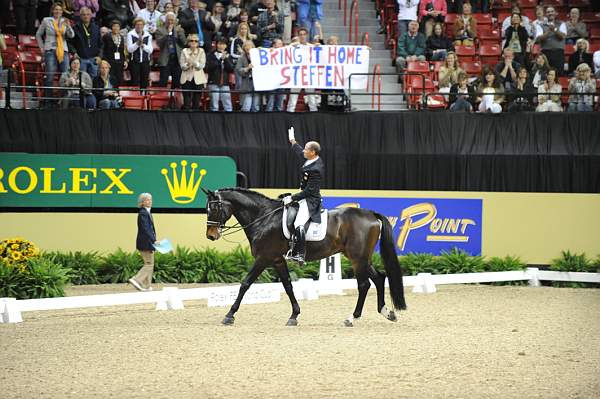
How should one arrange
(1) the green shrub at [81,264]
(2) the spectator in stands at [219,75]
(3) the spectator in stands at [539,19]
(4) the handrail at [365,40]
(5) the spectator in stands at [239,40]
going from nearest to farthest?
(1) the green shrub at [81,264]
(2) the spectator in stands at [219,75]
(5) the spectator in stands at [239,40]
(4) the handrail at [365,40]
(3) the spectator in stands at [539,19]

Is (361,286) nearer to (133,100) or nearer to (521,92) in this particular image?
Result: (521,92)

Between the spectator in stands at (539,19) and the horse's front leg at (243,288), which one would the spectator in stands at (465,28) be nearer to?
the spectator in stands at (539,19)

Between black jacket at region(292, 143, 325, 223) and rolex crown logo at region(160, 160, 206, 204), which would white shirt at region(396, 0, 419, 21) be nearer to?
rolex crown logo at region(160, 160, 206, 204)

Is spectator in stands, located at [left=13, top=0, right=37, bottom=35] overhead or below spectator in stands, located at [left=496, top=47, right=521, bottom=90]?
overhead

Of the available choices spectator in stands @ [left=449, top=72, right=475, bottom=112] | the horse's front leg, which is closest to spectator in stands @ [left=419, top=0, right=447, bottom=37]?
spectator in stands @ [left=449, top=72, right=475, bottom=112]

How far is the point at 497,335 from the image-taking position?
12883 millimetres

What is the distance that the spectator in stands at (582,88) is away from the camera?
21562 mm

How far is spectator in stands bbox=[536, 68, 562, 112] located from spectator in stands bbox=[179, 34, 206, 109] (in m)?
7.22

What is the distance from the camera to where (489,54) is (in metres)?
24.1

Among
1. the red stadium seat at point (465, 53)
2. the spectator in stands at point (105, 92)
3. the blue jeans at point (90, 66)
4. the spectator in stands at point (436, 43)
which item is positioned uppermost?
the spectator in stands at point (436, 43)

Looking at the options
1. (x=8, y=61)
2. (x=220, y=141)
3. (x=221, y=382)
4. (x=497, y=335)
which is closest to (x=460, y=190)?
(x=220, y=141)

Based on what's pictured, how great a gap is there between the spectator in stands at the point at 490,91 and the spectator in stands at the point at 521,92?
0.28 metres

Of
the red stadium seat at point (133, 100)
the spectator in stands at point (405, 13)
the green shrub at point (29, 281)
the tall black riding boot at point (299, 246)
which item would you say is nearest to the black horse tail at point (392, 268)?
the tall black riding boot at point (299, 246)

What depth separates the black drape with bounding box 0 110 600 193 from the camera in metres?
20.8
